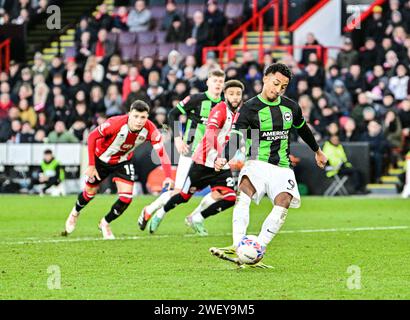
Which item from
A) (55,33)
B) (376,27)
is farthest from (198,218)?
(55,33)

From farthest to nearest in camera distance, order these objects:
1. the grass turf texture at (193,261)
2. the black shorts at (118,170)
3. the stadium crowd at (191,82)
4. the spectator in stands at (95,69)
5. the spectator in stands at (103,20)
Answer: the spectator in stands at (103,20) → the spectator in stands at (95,69) → the stadium crowd at (191,82) → the black shorts at (118,170) → the grass turf texture at (193,261)

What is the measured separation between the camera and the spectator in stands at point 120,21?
33250 mm

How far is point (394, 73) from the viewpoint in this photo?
27.3 meters

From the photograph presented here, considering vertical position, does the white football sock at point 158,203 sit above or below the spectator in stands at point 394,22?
below

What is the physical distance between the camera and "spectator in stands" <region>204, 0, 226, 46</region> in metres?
31.5

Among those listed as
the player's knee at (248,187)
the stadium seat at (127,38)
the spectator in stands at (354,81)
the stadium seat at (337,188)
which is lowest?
the stadium seat at (337,188)

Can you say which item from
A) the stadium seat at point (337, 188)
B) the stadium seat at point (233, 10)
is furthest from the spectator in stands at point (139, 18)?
the stadium seat at point (337, 188)

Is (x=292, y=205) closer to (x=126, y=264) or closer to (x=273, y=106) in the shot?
(x=273, y=106)

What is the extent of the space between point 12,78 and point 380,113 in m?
11.2

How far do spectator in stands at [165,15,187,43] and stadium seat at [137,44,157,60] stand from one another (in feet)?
1.92

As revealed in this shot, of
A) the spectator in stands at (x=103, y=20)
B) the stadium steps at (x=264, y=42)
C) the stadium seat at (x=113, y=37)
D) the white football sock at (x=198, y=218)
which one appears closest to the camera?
the white football sock at (x=198, y=218)

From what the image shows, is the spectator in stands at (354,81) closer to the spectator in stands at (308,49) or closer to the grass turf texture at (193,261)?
the spectator in stands at (308,49)

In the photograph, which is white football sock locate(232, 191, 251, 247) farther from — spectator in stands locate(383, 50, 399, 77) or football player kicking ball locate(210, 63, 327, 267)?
spectator in stands locate(383, 50, 399, 77)

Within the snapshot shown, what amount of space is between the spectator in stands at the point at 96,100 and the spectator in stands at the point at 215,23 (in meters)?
3.83
